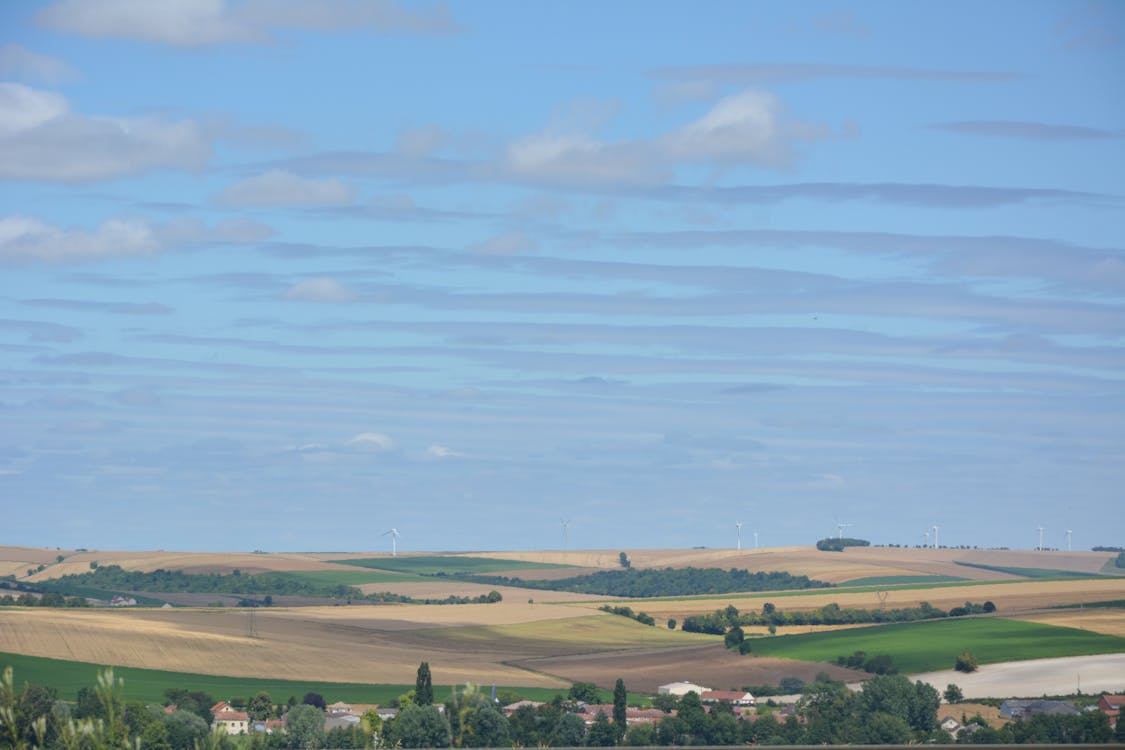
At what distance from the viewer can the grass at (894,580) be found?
344 ft

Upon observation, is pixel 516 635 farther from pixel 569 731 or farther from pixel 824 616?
pixel 569 731

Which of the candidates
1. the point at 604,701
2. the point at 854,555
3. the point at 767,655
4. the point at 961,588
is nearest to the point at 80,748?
the point at 604,701

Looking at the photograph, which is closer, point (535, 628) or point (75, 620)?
point (75, 620)

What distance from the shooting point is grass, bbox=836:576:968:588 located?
105m

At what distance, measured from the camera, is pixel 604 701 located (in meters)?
46.6

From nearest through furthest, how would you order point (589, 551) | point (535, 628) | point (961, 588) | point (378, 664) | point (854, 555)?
point (378, 664)
point (535, 628)
point (961, 588)
point (854, 555)
point (589, 551)

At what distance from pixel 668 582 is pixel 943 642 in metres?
62.3

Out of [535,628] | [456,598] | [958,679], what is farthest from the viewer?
[456,598]

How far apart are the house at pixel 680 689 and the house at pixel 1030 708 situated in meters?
11.1

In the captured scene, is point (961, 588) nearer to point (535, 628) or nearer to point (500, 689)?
point (535, 628)

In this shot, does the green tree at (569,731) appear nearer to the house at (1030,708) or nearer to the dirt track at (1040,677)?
the house at (1030,708)

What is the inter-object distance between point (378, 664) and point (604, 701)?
1400 centimetres

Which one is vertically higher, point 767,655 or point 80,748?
point 80,748

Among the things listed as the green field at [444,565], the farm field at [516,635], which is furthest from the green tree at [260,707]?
the green field at [444,565]
